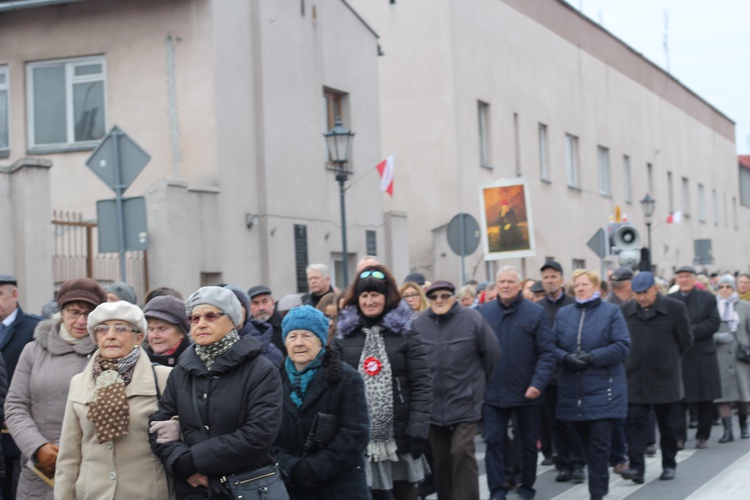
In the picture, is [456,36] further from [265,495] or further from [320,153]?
[265,495]

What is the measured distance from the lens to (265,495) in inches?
243

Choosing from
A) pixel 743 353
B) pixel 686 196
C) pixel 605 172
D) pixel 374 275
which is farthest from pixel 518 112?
pixel 374 275

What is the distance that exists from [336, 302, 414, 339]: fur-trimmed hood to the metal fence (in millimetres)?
7941

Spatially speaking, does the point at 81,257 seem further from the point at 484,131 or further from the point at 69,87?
the point at 484,131

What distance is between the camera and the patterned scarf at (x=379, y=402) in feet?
27.7

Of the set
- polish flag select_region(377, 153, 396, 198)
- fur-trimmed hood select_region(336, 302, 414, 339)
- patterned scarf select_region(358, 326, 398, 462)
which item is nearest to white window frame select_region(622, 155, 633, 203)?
polish flag select_region(377, 153, 396, 198)

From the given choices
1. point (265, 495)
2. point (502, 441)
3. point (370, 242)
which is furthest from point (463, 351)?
point (370, 242)

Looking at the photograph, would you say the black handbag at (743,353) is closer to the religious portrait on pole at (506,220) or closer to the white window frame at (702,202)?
the religious portrait on pole at (506,220)

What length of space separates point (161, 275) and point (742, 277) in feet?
25.9

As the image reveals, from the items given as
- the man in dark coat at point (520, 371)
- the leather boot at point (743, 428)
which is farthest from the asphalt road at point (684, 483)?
the leather boot at point (743, 428)

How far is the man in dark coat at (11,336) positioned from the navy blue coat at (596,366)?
4731 mm

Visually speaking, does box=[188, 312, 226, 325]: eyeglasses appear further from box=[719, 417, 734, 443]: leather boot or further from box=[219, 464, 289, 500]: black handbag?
box=[719, 417, 734, 443]: leather boot

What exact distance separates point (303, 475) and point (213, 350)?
103cm

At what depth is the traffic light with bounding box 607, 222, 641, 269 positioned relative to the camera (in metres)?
23.0
